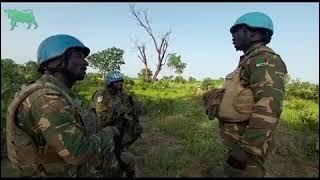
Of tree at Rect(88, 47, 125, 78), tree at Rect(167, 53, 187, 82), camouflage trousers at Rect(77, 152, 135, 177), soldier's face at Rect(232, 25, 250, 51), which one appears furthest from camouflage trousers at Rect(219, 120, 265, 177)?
tree at Rect(167, 53, 187, 82)

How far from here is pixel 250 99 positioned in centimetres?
311

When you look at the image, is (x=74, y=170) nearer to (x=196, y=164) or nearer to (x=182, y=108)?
(x=196, y=164)

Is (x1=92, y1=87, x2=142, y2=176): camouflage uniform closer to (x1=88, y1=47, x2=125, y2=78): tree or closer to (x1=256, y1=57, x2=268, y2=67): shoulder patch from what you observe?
(x1=256, y1=57, x2=268, y2=67): shoulder patch

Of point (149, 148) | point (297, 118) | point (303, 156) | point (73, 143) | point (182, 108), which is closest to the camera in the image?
point (73, 143)

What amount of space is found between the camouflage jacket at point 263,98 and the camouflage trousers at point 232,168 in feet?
0.36

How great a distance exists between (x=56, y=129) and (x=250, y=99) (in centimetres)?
141

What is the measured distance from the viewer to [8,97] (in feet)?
16.8

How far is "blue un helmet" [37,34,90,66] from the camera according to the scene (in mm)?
2907

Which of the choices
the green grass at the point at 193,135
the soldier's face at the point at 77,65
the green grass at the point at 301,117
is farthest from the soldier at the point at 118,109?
the green grass at the point at 301,117

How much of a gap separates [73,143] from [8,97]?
2830 mm

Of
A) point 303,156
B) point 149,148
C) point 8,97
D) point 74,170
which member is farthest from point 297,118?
point 74,170

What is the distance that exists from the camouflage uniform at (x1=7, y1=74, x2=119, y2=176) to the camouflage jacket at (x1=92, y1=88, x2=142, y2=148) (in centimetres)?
291

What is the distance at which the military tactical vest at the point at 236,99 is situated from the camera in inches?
123

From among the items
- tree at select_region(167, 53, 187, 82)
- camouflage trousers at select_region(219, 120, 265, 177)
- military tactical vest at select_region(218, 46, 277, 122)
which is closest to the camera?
camouflage trousers at select_region(219, 120, 265, 177)
